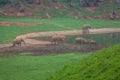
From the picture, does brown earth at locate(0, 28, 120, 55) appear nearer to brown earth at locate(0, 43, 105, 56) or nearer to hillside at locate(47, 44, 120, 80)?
brown earth at locate(0, 43, 105, 56)

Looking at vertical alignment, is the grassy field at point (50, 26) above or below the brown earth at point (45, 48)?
below

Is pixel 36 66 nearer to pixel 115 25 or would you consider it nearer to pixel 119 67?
pixel 119 67

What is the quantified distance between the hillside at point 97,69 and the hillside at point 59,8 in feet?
161

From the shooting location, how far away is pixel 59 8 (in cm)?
7375

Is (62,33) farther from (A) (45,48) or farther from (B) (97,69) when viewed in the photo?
(B) (97,69)

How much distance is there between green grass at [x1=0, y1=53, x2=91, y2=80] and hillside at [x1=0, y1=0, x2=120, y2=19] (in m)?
34.3

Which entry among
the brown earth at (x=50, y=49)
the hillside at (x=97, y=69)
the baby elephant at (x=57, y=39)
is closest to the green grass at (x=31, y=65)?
the brown earth at (x=50, y=49)

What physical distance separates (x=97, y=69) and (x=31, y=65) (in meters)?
12.9

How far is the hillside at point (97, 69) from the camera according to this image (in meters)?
17.1

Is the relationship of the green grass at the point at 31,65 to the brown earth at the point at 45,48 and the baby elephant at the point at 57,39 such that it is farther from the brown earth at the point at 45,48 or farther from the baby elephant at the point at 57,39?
the baby elephant at the point at 57,39

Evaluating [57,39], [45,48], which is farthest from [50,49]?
[57,39]

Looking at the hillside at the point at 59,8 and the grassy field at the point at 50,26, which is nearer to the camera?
the grassy field at the point at 50,26

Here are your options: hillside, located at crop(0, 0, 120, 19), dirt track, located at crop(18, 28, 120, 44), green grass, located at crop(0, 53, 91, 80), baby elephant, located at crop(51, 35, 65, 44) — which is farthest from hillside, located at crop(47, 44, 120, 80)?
hillside, located at crop(0, 0, 120, 19)

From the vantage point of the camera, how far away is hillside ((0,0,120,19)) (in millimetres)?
71250
